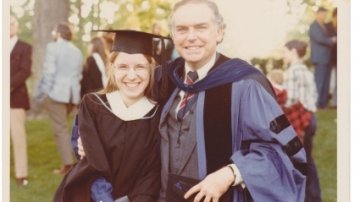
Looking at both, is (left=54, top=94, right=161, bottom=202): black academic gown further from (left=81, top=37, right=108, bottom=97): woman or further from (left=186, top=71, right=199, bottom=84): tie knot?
(left=186, top=71, right=199, bottom=84): tie knot

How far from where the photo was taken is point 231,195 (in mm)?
3547

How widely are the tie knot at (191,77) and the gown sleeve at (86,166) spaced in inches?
22.1

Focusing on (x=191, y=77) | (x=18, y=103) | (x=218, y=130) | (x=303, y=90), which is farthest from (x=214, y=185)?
(x=18, y=103)

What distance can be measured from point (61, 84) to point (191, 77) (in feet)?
2.59

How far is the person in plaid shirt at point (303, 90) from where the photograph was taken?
3.70m

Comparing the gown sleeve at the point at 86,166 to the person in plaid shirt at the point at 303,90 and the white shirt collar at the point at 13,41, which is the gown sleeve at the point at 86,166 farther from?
the person in plaid shirt at the point at 303,90

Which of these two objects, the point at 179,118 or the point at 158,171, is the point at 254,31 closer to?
the point at 179,118

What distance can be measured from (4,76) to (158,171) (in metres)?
1.12

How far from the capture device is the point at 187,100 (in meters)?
3.60

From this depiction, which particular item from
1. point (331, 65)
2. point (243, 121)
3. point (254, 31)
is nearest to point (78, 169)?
point (243, 121)

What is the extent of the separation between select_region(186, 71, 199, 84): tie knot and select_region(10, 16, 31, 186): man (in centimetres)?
99

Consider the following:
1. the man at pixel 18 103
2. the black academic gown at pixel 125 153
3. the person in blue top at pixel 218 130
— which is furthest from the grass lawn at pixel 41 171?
the person in blue top at pixel 218 130

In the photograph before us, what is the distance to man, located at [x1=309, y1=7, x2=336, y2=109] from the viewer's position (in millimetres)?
3686

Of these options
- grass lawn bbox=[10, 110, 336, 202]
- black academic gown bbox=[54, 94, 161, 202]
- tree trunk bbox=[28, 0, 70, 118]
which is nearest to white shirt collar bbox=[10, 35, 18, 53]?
tree trunk bbox=[28, 0, 70, 118]
